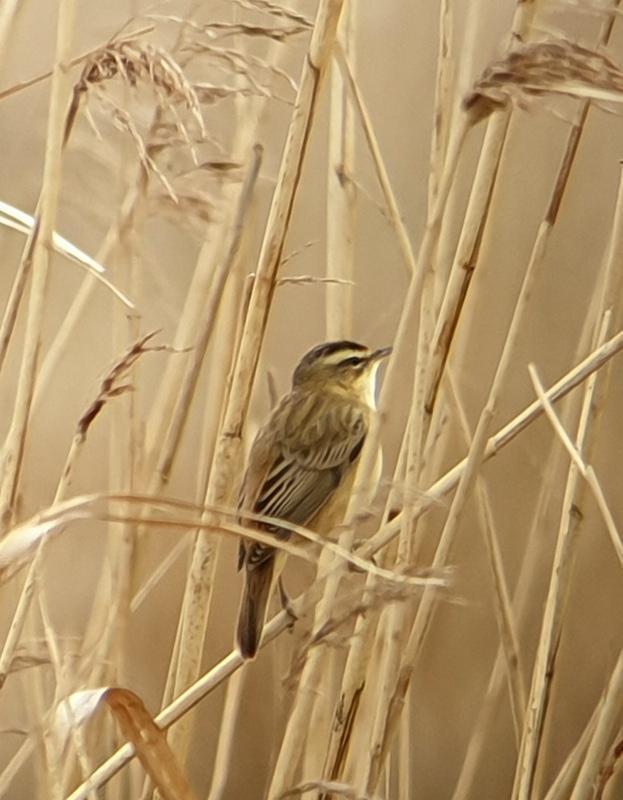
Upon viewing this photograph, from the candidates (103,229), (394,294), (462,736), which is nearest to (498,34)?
(394,294)

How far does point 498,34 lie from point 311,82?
3.16 ft

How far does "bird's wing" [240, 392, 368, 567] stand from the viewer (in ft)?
4.17

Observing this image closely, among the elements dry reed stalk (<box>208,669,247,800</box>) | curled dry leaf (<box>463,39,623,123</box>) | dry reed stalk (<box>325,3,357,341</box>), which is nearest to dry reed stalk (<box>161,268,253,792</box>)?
dry reed stalk (<box>208,669,247,800</box>)

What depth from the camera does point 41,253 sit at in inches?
36.9

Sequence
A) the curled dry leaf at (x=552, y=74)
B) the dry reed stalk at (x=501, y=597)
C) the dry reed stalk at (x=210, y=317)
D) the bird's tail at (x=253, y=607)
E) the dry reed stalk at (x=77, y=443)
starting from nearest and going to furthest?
the curled dry leaf at (x=552, y=74)
the dry reed stalk at (x=77, y=443)
the dry reed stalk at (x=210, y=317)
the bird's tail at (x=253, y=607)
the dry reed stalk at (x=501, y=597)

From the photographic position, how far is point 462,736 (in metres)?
2.02

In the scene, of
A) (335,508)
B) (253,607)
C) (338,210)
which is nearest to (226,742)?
(253,607)

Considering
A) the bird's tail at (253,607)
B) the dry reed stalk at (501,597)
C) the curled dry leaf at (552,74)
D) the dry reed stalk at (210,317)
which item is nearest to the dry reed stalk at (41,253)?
the dry reed stalk at (210,317)

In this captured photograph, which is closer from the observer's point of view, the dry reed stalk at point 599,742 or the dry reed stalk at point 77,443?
the dry reed stalk at point 77,443

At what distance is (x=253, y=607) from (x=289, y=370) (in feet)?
2.37

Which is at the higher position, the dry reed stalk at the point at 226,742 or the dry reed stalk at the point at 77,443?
the dry reed stalk at the point at 77,443

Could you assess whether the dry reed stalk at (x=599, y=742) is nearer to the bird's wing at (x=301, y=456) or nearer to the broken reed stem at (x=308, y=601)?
the broken reed stem at (x=308, y=601)

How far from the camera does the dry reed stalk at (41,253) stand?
3.01 feet

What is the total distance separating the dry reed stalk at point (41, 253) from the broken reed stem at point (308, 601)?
0.23 m
